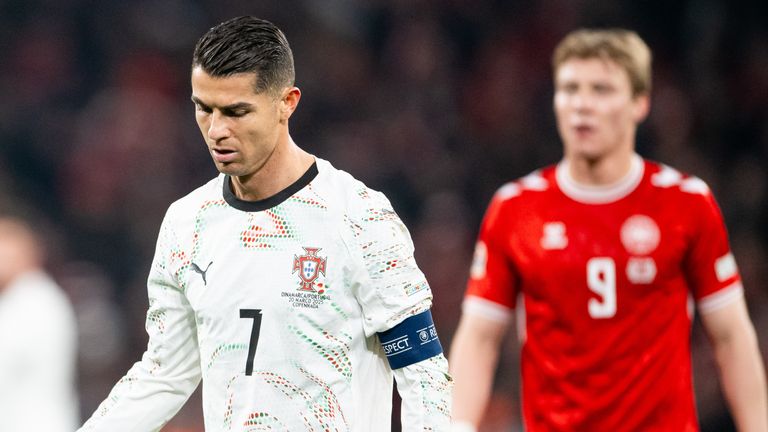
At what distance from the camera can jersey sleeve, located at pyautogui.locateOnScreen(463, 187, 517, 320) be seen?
4.41m

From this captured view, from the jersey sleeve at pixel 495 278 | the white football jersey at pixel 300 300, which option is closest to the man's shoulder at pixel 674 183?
the jersey sleeve at pixel 495 278

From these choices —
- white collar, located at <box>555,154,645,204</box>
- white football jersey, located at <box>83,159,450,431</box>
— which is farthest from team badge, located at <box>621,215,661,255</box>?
white football jersey, located at <box>83,159,450,431</box>

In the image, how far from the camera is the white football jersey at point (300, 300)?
118 inches

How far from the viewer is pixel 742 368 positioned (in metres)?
4.17

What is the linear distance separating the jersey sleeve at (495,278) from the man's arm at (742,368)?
70 cm

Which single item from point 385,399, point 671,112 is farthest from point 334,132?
point 385,399

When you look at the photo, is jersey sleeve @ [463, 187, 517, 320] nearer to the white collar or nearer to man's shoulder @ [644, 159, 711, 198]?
the white collar

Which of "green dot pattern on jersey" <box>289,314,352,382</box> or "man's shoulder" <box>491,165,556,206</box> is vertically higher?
"man's shoulder" <box>491,165,556,206</box>

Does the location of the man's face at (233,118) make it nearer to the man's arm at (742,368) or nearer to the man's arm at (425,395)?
the man's arm at (425,395)

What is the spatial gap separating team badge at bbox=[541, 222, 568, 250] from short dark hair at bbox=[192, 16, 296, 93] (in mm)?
1584

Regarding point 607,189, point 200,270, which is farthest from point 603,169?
point 200,270

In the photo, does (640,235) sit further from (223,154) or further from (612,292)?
(223,154)

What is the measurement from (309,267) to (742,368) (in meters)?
1.81

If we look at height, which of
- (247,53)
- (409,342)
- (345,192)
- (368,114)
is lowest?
(409,342)
